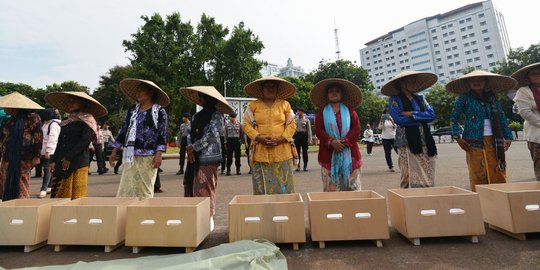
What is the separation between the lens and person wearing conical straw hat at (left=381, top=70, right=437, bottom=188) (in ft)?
12.1

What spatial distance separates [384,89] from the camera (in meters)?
4.03

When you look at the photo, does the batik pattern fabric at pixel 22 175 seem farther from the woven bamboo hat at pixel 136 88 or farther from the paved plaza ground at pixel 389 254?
the woven bamboo hat at pixel 136 88

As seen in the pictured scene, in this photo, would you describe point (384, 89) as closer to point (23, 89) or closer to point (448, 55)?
point (23, 89)

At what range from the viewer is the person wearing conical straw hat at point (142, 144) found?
3469 millimetres

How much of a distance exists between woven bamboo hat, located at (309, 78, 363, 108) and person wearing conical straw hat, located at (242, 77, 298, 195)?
0.47m

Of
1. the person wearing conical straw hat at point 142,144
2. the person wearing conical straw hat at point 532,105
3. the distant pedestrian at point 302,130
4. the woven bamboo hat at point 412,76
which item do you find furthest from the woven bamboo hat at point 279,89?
the distant pedestrian at point 302,130

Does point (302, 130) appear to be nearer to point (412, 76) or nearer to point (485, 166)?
point (412, 76)

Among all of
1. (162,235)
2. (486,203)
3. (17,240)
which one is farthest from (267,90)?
(17,240)

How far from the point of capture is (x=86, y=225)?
2699 mm

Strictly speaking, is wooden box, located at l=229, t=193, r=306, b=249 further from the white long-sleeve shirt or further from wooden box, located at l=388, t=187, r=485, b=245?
the white long-sleeve shirt

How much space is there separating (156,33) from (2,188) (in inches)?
1052

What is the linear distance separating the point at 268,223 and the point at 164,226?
3.06 ft

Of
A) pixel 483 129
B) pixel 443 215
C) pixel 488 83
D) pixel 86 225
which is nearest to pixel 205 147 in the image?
pixel 86 225

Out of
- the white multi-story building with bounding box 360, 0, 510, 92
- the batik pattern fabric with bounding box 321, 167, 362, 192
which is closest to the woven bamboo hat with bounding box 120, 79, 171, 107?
the batik pattern fabric with bounding box 321, 167, 362, 192
